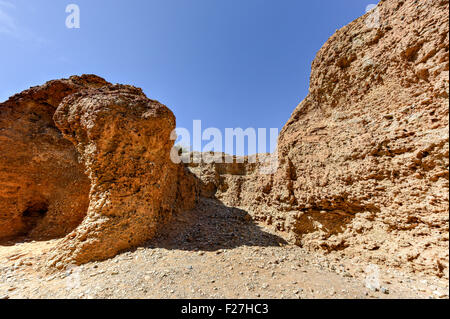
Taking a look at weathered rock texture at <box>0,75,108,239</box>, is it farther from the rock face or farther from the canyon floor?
the rock face

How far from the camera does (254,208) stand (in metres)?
7.94

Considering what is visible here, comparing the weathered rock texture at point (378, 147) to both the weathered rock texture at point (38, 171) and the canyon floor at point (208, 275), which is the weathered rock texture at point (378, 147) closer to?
the canyon floor at point (208, 275)

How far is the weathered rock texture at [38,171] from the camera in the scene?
6754mm

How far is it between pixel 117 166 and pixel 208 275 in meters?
4.01

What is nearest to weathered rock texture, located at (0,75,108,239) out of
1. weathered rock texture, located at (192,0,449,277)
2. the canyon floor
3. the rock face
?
the canyon floor

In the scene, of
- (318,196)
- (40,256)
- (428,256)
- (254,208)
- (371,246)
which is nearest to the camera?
(428,256)

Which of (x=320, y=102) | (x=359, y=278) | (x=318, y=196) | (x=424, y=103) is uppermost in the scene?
(x=320, y=102)

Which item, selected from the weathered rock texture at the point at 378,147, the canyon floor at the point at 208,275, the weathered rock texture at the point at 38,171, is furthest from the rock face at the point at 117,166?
the weathered rock texture at the point at 378,147

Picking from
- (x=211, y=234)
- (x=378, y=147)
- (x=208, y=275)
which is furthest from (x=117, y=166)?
(x=378, y=147)

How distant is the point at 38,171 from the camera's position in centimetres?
739

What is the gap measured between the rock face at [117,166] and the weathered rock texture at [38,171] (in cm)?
289

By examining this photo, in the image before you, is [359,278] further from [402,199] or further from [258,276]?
[258,276]
